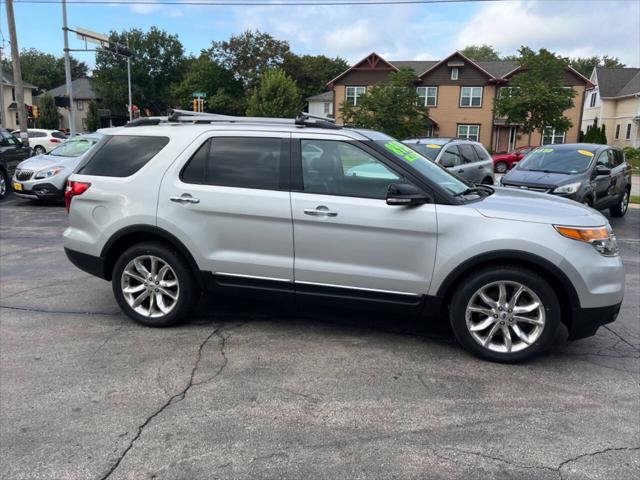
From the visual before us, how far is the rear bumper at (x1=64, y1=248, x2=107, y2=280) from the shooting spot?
4859mm

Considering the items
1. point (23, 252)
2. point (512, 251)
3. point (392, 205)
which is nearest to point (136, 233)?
point (392, 205)

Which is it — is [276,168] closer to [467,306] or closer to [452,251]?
[452,251]

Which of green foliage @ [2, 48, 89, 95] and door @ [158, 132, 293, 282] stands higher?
green foliage @ [2, 48, 89, 95]

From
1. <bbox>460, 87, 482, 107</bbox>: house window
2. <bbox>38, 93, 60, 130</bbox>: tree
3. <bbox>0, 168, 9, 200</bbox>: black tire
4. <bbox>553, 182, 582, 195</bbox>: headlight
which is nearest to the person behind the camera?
<bbox>553, 182, 582, 195</bbox>: headlight

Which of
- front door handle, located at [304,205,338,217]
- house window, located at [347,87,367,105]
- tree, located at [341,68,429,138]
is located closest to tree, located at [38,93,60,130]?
house window, located at [347,87,367,105]

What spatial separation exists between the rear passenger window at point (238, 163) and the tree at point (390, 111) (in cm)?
2799

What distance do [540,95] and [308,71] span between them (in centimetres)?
4586

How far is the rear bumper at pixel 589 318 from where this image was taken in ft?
12.8

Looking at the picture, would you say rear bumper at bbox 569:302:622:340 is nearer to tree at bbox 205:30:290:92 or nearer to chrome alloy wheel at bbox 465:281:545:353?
chrome alloy wheel at bbox 465:281:545:353

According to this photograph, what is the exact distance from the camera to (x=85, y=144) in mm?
13953

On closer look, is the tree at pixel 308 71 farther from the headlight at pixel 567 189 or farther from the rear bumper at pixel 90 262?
the rear bumper at pixel 90 262

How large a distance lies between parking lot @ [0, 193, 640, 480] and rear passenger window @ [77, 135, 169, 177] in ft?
4.66

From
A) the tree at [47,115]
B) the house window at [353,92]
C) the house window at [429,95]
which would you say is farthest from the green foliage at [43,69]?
the house window at [429,95]

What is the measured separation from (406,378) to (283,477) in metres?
1.42
